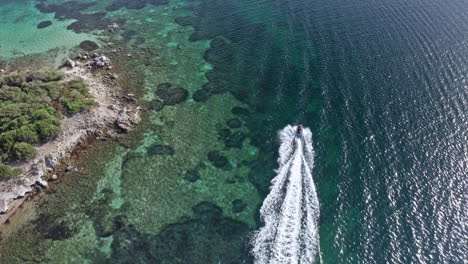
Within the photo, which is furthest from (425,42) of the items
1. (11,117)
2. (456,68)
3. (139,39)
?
(11,117)

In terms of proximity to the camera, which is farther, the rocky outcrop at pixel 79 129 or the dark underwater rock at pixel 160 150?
the dark underwater rock at pixel 160 150

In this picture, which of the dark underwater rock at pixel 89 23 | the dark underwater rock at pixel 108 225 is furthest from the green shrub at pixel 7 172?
the dark underwater rock at pixel 89 23

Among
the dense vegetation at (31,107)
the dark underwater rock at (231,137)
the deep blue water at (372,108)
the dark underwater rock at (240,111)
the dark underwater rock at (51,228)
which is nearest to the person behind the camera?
the deep blue water at (372,108)

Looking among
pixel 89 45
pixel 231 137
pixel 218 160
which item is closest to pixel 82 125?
pixel 218 160

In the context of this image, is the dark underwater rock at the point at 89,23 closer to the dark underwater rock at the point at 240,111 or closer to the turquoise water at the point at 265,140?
the turquoise water at the point at 265,140

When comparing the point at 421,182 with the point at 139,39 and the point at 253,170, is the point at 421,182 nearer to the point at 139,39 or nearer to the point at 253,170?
the point at 253,170

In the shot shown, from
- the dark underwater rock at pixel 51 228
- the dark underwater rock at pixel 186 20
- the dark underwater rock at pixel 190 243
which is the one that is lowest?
the dark underwater rock at pixel 51 228

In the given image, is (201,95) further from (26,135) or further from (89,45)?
(89,45)
